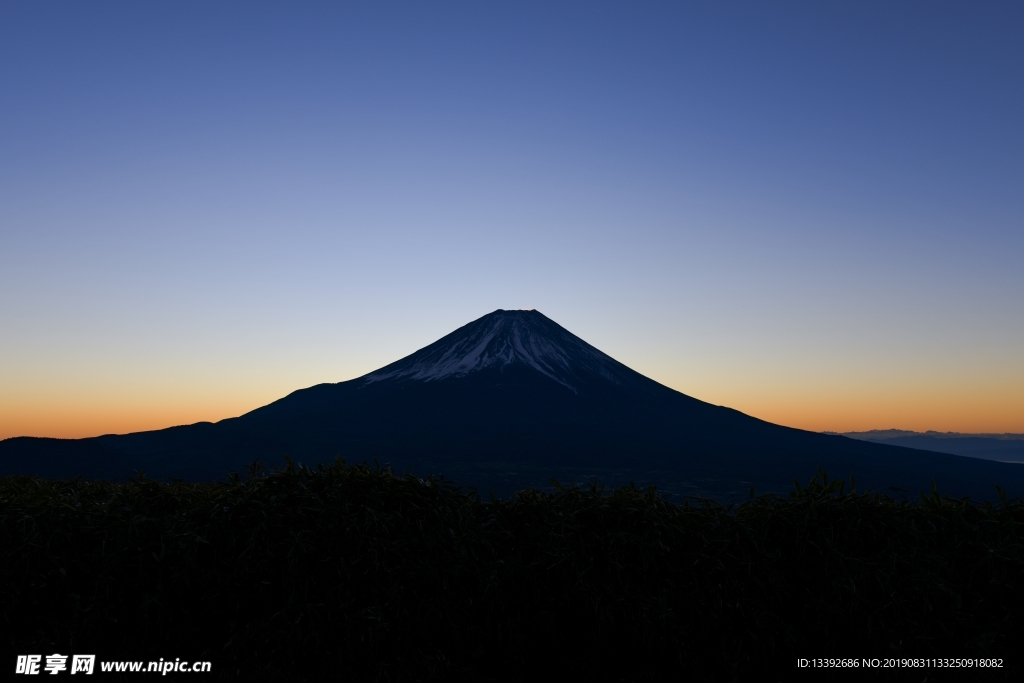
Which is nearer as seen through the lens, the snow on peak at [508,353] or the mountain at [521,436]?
the mountain at [521,436]

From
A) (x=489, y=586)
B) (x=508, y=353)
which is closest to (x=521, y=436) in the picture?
(x=508, y=353)

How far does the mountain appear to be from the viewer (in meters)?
106

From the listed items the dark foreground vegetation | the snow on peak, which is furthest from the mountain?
the dark foreground vegetation

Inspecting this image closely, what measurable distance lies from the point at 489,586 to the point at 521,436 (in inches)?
5006

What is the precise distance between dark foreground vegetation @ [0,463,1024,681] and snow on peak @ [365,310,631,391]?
154 m

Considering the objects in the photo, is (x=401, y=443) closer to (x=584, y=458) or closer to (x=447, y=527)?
(x=584, y=458)

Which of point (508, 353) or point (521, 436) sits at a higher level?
point (508, 353)

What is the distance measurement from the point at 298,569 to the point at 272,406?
178 meters

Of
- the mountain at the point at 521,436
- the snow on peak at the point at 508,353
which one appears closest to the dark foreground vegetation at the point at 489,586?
the mountain at the point at 521,436

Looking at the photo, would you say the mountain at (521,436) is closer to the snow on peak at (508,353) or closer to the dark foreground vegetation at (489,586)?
the snow on peak at (508,353)

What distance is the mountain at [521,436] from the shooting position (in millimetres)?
106438

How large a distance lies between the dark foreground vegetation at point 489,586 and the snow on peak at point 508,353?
154m

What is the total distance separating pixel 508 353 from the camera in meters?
166

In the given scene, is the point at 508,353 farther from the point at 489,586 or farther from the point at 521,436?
the point at 489,586
